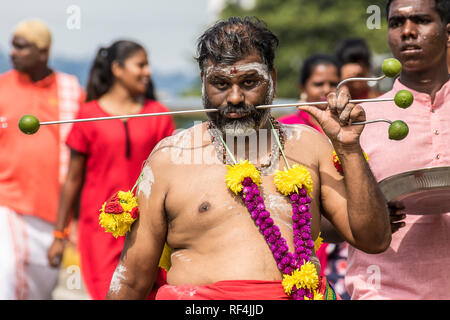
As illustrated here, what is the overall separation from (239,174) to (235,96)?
335 mm

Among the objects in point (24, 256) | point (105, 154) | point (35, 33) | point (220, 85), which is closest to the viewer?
point (220, 85)

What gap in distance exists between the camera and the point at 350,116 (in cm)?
339

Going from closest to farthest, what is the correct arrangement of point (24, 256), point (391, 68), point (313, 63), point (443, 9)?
point (391, 68) < point (443, 9) < point (24, 256) < point (313, 63)

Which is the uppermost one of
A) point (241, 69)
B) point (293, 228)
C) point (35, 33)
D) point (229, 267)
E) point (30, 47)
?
point (35, 33)

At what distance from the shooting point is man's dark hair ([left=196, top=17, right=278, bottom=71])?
11.8 feet

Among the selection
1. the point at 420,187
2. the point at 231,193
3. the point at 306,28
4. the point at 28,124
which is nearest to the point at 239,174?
the point at 231,193

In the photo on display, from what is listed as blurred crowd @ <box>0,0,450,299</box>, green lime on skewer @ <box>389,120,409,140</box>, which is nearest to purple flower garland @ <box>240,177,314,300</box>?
green lime on skewer @ <box>389,120,409,140</box>

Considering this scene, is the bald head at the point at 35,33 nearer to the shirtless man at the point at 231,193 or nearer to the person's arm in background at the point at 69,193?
the person's arm in background at the point at 69,193

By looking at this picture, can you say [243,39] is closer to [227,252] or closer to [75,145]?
[227,252]

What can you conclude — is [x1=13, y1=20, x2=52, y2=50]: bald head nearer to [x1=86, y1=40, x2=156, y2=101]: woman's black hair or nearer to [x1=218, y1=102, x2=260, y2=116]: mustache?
[x1=86, y1=40, x2=156, y2=101]: woman's black hair

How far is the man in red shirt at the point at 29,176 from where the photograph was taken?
6488 millimetres

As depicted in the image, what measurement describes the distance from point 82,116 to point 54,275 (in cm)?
139

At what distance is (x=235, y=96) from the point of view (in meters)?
3.51

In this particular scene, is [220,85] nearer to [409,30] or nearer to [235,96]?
[235,96]
